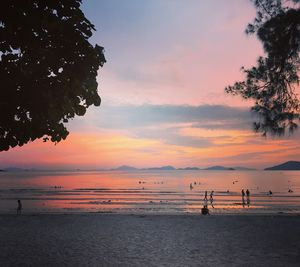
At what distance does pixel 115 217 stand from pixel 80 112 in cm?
1708

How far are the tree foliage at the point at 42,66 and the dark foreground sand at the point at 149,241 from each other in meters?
5.43

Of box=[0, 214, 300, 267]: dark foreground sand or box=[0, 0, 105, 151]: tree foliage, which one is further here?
box=[0, 214, 300, 267]: dark foreground sand

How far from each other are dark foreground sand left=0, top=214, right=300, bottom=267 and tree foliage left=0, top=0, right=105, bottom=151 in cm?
543

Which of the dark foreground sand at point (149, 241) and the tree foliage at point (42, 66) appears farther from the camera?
the dark foreground sand at point (149, 241)

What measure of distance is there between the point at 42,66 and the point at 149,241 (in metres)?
10.3

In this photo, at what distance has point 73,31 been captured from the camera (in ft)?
31.4

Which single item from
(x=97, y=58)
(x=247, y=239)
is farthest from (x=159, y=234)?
(x=97, y=58)

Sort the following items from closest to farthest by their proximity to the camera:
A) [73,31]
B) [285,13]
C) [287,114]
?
[73,31], [285,13], [287,114]

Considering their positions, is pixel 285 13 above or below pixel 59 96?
above

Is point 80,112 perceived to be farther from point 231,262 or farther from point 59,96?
point 231,262

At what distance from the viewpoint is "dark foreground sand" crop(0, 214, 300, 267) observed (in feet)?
43.0

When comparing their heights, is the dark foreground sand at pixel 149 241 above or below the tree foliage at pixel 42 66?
below

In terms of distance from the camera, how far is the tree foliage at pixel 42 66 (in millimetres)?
9023

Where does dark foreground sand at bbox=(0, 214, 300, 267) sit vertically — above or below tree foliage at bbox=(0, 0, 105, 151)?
below
